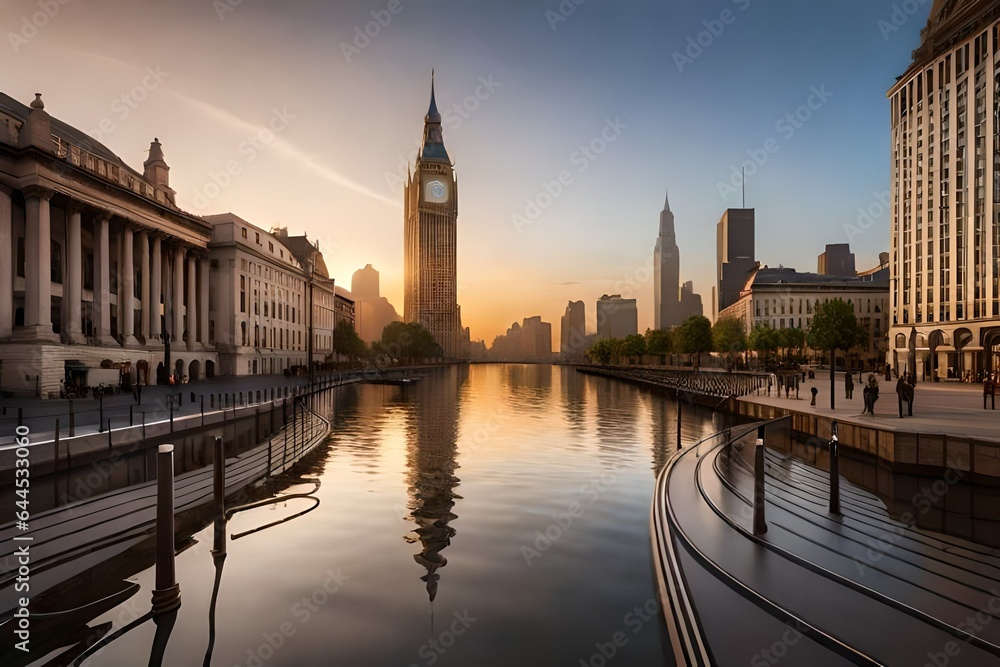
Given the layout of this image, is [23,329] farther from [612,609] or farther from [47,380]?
[612,609]

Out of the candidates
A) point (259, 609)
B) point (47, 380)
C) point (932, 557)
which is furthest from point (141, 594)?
point (47, 380)

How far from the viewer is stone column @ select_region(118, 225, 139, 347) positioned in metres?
55.1

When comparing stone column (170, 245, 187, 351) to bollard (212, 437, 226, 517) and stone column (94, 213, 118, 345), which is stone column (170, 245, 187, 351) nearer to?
stone column (94, 213, 118, 345)

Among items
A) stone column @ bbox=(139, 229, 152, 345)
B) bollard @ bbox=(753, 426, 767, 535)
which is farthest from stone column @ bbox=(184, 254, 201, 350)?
bollard @ bbox=(753, 426, 767, 535)

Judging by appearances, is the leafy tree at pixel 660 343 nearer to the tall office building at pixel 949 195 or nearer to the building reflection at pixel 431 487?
the tall office building at pixel 949 195

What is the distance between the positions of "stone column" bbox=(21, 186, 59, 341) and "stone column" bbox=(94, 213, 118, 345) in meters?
8.70

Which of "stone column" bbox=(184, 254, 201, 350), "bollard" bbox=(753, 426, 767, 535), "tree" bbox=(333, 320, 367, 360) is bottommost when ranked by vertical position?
"bollard" bbox=(753, 426, 767, 535)

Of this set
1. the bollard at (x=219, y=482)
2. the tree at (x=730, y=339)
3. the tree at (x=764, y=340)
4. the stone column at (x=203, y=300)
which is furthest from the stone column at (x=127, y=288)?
the tree at (x=764, y=340)

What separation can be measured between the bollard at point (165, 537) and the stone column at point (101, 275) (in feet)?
175

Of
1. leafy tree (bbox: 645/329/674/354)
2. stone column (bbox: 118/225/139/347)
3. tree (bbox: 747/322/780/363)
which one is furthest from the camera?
leafy tree (bbox: 645/329/674/354)

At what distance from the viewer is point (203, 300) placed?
72.7 metres

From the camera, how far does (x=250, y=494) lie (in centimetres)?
1709

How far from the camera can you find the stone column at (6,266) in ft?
135

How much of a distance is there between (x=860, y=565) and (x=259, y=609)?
1150cm
